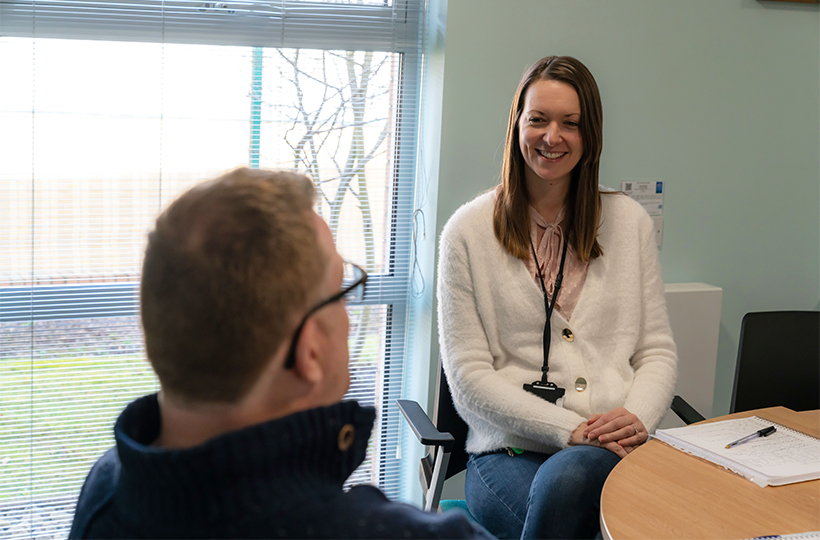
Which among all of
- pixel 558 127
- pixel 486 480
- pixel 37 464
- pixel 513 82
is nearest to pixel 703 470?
pixel 486 480

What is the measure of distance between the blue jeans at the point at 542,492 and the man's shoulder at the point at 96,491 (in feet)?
3.23

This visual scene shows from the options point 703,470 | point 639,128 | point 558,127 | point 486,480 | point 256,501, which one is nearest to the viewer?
point 256,501

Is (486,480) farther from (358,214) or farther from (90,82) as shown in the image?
(90,82)

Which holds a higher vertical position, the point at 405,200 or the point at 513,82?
the point at 513,82

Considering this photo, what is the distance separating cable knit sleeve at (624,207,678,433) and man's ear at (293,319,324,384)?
4.21 ft

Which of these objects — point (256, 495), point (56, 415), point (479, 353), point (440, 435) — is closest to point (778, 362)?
point (479, 353)

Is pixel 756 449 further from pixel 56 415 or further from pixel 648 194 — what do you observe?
pixel 56 415

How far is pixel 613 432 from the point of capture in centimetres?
161

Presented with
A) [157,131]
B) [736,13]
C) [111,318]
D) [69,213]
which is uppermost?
[736,13]

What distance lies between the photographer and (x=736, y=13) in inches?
102

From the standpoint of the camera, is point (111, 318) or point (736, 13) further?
point (736, 13)

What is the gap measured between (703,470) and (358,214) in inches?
61.2

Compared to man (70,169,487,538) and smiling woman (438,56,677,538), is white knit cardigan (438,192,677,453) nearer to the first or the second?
smiling woman (438,56,677,538)

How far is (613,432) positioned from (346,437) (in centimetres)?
109
